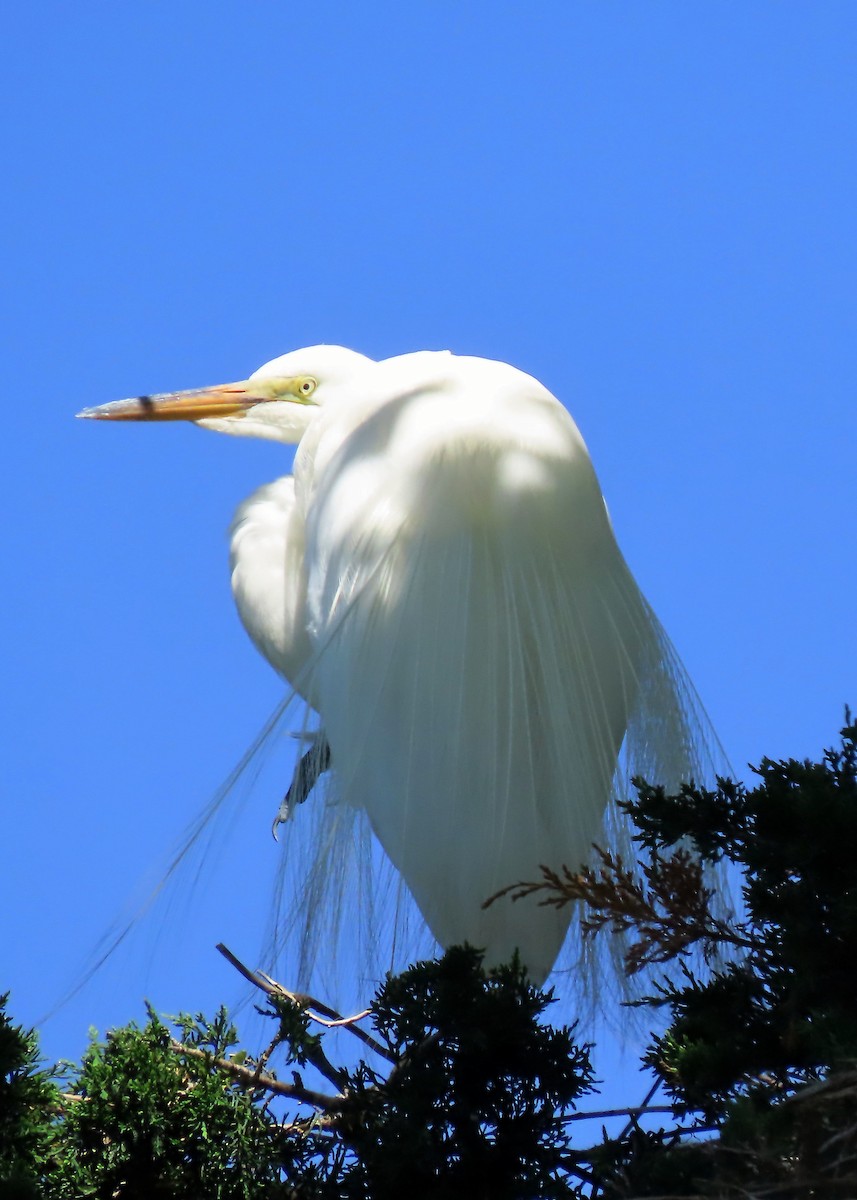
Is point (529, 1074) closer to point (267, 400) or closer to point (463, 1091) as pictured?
point (463, 1091)

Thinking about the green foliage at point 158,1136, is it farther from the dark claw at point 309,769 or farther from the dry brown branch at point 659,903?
the dark claw at point 309,769

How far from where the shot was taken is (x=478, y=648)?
2947mm

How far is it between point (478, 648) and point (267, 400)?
1.59 meters

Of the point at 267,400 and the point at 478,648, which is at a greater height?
the point at 267,400

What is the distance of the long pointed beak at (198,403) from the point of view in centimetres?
429

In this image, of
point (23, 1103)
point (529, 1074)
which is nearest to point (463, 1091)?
point (529, 1074)

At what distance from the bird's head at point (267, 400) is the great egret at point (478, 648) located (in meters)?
0.96

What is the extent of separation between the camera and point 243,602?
362cm

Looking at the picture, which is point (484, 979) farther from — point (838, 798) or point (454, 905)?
point (454, 905)

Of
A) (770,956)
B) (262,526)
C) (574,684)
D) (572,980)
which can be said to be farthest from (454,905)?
(262,526)

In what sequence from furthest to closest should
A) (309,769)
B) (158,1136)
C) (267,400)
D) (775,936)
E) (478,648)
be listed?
(267,400) → (309,769) → (478,648) → (158,1136) → (775,936)

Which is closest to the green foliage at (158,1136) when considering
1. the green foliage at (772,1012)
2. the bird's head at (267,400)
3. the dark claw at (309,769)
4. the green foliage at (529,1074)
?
the green foliage at (529,1074)

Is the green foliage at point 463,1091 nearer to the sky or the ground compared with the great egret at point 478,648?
nearer to the ground

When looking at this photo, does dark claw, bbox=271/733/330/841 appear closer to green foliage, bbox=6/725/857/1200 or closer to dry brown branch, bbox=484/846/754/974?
green foliage, bbox=6/725/857/1200
